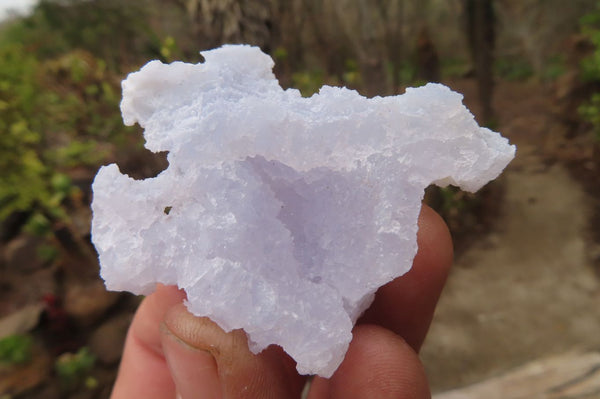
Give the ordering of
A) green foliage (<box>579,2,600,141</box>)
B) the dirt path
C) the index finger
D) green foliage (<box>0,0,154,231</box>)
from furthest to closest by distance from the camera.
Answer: green foliage (<box>579,2,600,141</box>), green foliage (<box>0,0,154,231</box>), the dirt path, the index finger

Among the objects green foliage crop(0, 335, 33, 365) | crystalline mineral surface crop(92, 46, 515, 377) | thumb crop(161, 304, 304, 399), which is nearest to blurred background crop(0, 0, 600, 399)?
green foliage crop(0, 335, 33, 365)

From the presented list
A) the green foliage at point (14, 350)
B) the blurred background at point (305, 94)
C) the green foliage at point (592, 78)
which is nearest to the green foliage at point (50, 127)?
the blurred background at point (305, 94)

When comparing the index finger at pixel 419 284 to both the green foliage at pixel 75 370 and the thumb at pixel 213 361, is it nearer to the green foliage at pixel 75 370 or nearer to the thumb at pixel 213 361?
the thumb at pixel 213 361

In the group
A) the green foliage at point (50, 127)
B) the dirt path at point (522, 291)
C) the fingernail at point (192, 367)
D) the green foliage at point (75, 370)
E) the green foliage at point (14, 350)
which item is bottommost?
the dirt path at point (522, 291)

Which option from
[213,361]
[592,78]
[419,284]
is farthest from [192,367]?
[592,78]

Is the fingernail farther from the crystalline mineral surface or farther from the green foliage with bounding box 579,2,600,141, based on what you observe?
the green foliage with bounding box 579,2,600,141

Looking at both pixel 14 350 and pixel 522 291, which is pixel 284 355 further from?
pixel 522 291
